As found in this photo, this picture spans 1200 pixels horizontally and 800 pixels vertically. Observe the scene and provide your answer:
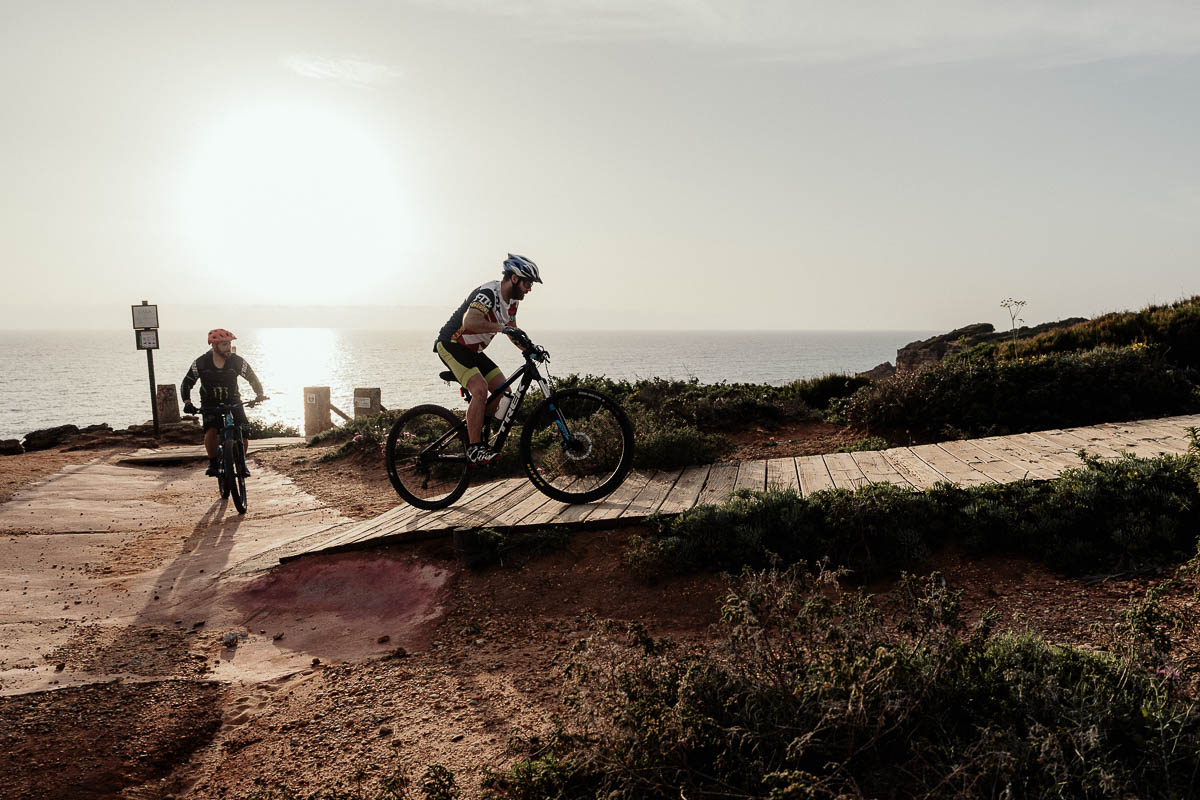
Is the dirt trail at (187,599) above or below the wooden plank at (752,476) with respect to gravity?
below

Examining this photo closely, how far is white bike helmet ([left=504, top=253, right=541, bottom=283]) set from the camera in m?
6.70

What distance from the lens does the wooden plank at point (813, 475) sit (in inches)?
253

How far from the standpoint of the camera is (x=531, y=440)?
7.52 metres

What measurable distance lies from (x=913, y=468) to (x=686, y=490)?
220 centimetres

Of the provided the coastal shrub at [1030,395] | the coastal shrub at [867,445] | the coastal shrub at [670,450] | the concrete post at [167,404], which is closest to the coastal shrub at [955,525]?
the coastal shrub at [670,450]

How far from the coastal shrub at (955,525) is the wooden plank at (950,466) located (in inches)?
13.3

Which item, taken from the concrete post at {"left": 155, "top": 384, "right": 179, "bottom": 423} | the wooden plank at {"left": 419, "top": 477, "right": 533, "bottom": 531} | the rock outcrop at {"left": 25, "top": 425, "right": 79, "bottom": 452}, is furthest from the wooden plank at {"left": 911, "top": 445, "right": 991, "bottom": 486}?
the concrete post at {"left": 155, "top": 384, "right": 179, "bottom": 423}

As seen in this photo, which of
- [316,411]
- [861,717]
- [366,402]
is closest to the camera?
[861,717]

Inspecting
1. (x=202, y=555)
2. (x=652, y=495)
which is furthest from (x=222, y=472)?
(x=652, y=495)

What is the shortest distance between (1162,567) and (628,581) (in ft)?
11.8

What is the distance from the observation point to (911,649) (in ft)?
10.7

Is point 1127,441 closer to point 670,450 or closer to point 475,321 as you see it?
point 670,450

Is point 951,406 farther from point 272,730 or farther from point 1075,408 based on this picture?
point 272,730

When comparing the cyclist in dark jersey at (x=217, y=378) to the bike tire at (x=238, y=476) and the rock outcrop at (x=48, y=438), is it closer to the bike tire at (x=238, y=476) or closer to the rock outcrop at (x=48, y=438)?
the bike tire at (x=238, y=476)
